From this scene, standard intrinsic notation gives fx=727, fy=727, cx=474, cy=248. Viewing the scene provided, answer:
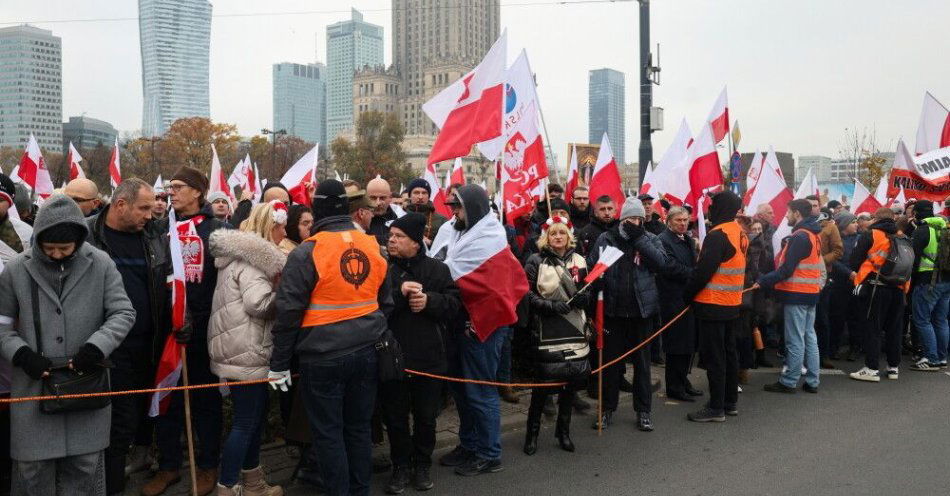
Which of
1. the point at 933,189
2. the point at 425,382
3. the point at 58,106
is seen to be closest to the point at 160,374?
the point at 425,382

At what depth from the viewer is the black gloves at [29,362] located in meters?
3.63

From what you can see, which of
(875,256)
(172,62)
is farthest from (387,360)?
(172,62)

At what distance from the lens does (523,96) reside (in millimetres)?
7191

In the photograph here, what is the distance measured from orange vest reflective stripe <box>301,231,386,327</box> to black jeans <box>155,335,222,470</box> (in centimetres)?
113

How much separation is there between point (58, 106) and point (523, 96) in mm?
86759

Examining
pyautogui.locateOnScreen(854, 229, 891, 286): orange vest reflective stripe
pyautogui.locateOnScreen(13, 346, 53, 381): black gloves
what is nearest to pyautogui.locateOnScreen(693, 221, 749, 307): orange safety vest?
pyautogui.locateOnScreen(854, 229, 891, 286): orange vest reflective stripe

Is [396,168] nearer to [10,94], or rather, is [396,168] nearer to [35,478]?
[10,94]

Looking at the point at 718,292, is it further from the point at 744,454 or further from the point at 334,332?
the point at 334,332

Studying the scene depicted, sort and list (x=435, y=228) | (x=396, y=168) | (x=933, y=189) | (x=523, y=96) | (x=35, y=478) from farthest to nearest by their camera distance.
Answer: (x=396, y=168) < (x=933, y=189) < (x=435, y=228) < (x=523, y=96) < (x=35, y=478)

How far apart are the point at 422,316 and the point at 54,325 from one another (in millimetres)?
2171

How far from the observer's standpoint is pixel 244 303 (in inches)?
173

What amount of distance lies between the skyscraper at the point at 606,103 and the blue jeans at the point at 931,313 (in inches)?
4325

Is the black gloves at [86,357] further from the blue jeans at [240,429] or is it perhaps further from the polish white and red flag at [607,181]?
the polish white and red flag at [607,181]

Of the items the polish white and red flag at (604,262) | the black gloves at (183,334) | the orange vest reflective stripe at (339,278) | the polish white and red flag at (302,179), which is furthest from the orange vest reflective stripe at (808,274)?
the black gloves at (183,334)
